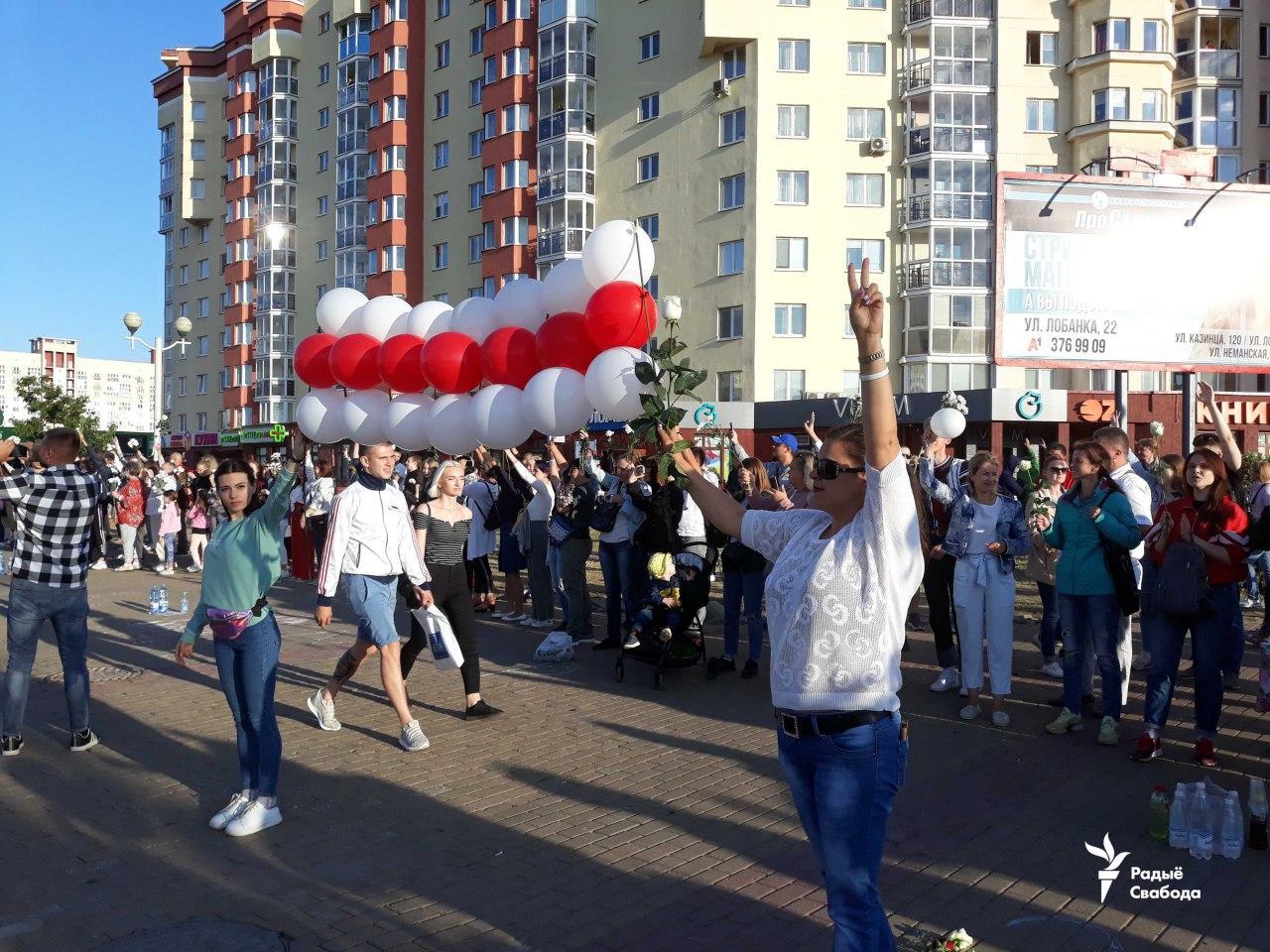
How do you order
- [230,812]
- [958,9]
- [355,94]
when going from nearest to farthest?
[230,812] → [958,9] → [355,94]

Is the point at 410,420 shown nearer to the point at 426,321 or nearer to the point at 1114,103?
the point at 426,321

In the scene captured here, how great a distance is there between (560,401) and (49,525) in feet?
11.7

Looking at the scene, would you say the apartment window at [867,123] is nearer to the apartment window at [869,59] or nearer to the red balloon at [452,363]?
the apartment window at [869,59]

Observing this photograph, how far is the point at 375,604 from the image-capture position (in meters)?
7.06

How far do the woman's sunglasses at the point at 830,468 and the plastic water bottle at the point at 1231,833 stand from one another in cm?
343

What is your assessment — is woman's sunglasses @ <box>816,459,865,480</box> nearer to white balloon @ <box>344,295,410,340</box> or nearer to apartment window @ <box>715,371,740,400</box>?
white balloon @ <box>344,295,410,340</box>

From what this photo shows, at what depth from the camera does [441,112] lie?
2029 inches

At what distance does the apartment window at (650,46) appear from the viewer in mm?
42594

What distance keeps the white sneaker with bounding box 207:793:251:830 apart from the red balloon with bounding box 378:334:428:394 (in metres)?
4.22

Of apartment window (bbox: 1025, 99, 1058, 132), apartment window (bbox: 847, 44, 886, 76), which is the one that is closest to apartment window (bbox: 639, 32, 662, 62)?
apartment window (bbox: 847, 44, 886, 76)

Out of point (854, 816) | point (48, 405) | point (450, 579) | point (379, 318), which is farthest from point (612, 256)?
point (48, 405)

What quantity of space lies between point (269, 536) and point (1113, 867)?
4623 mm

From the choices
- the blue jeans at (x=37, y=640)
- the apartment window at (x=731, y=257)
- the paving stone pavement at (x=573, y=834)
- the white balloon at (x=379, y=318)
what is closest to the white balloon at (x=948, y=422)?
the paving stone pavement at (x=573, y=834)

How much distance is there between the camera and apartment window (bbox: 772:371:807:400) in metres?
40.1
